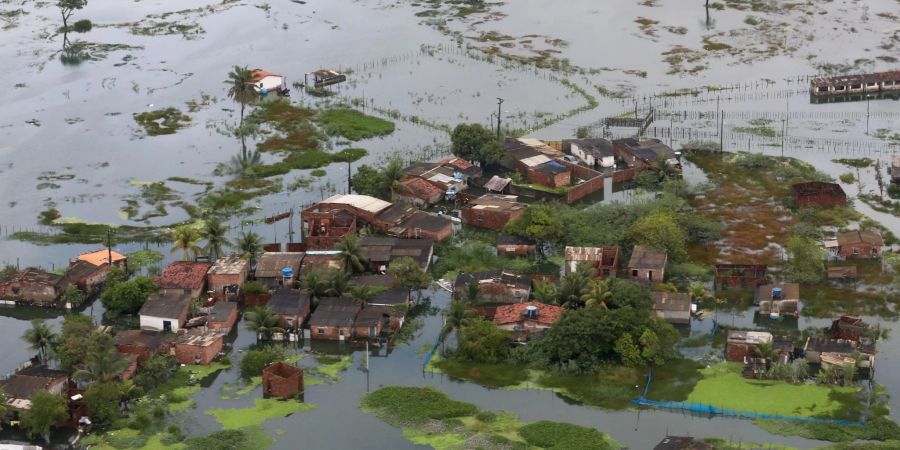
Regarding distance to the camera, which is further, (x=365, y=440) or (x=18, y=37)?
(x=18, y=37)

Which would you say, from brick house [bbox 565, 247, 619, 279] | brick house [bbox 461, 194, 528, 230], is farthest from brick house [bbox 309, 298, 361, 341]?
brick house [bbox 461, 194, 528, 230]

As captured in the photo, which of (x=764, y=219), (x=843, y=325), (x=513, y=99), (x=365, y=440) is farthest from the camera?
(x=513, y=99)

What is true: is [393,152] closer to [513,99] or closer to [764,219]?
[513,99]

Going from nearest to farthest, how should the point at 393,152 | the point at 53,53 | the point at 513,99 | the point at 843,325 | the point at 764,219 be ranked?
the point at 843,325
the point at 764,219
the point at 393,152
the point at 513,99
the point at 53,53

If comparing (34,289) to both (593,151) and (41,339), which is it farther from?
(593,151)

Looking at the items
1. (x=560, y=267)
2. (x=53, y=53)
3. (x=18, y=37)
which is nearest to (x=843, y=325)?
(x=560, y=267)

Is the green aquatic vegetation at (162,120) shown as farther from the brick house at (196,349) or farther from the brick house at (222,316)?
the brick house at (196,349)
